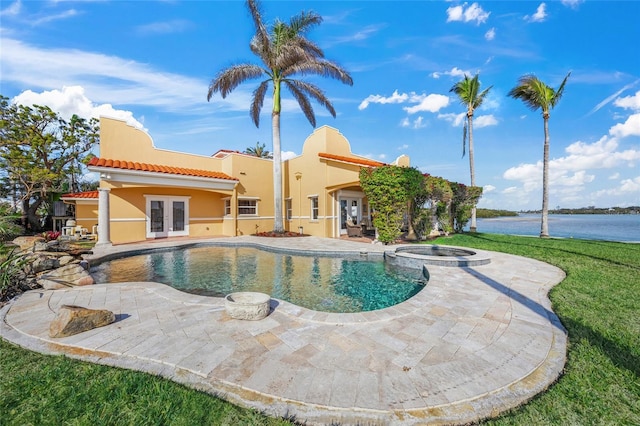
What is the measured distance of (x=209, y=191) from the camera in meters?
15.8

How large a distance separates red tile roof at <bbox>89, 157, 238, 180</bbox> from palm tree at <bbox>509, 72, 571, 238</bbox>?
19.4 metres

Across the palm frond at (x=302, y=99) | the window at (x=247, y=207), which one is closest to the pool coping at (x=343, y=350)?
the window at (x=247, y=207)

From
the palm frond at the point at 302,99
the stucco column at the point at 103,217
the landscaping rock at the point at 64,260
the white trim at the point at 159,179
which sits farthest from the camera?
the palm frond at the point at 302,99

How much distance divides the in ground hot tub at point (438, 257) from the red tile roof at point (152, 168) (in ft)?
38.1

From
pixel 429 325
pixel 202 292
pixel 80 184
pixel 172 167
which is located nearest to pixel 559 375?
pixel 429 325

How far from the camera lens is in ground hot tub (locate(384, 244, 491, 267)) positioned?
761 cm

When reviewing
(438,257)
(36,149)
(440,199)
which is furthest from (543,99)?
(36,149)

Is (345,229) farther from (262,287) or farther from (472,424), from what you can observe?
(472,424)

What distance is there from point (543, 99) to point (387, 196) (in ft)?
41.3

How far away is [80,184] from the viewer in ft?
89.0

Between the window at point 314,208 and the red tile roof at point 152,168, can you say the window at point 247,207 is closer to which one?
the red tile roof at point 152,168

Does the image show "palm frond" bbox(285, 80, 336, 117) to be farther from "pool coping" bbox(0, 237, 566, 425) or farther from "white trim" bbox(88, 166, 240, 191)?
"pool coping" bbox(0, 237, 566, 425)

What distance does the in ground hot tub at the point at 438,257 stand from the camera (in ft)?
25.0

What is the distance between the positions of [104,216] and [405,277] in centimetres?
1365
